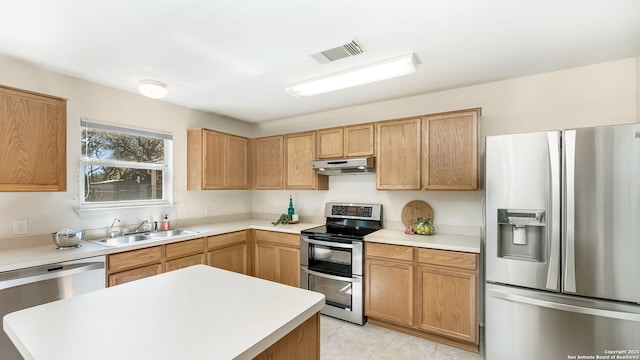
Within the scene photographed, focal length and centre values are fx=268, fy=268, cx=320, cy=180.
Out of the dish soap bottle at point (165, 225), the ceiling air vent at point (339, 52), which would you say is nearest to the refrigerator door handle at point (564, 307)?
the ceiling air vent at point (339, 52)

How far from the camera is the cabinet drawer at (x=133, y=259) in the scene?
7.57 ft

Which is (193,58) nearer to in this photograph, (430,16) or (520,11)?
(430,16)

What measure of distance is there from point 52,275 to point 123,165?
1.38 meters

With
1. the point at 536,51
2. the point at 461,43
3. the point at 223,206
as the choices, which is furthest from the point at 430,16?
the point at 223,206

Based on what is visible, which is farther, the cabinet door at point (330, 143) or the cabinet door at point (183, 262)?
the cabinet door at point (330, 143)

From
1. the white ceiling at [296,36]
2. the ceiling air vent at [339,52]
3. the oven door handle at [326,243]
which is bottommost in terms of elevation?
the oven door handle at [326,243]

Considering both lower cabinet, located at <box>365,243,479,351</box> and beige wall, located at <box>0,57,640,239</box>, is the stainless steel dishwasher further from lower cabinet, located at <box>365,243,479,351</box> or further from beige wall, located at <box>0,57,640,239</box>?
lower cabinet, located at <box>365,243,479,351</box>

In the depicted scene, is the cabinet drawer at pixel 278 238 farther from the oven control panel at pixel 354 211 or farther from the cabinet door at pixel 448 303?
the cabinet door at pixel 448 303

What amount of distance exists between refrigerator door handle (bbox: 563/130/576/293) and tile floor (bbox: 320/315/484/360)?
0.99 metres

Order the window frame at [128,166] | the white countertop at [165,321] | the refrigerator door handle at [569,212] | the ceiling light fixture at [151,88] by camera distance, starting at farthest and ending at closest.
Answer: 1. the window frame at [128,166]
2. the ceiling light fixture at [151,88]
3. the refrigerator door handle at [569,212]
4. the white countertop at [165,321]

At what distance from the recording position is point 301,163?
12.0 feet

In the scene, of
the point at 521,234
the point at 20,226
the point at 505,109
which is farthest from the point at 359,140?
the point at 20,226

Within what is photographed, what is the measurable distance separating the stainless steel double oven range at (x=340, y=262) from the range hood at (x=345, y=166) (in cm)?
46

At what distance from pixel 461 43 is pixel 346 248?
2098mm
